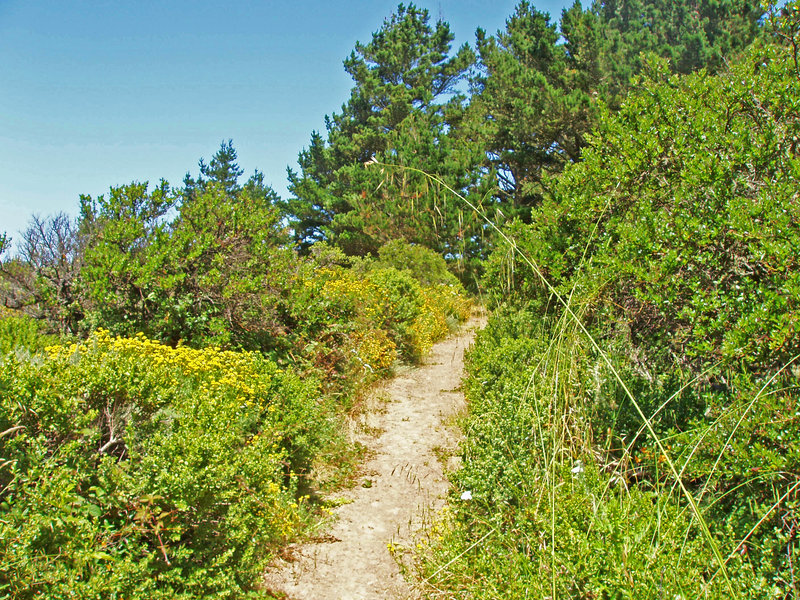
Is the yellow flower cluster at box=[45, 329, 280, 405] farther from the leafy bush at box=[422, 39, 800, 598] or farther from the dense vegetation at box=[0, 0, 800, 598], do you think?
the leafy bush at box=[422, 39, 800, 598]

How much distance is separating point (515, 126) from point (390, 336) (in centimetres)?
1061

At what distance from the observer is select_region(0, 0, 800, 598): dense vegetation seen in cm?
251

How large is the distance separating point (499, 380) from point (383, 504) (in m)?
1.64

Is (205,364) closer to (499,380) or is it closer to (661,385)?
(499,380)

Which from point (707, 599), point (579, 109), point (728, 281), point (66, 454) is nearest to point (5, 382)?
point (66, 454)

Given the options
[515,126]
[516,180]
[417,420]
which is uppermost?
[515,126]

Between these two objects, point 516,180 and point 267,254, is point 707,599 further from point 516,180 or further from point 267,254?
point 516,180

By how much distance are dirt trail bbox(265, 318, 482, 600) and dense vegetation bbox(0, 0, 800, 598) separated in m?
0.25

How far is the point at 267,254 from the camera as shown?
6180 millimetres

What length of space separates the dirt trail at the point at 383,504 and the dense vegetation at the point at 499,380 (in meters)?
0.25

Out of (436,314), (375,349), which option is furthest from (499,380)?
(436,314)

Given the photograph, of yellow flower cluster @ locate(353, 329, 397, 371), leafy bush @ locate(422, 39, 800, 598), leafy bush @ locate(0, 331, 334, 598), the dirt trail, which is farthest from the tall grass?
yellow flower cluster @ locate(353, 329, 397, 371)

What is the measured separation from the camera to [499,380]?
5344mm

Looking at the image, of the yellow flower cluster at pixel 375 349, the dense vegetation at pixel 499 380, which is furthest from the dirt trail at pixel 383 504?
the yellow flower cluster at pixel 375 349
